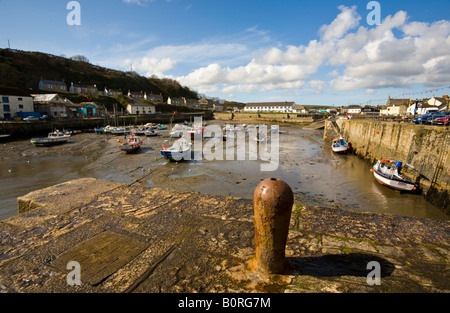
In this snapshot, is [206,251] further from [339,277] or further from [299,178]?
[299,178]

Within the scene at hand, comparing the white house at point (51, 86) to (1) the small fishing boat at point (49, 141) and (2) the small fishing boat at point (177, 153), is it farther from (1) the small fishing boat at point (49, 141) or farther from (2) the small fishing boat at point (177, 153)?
(2) the small fishing boat at point (177, 153)

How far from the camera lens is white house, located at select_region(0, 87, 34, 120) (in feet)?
130

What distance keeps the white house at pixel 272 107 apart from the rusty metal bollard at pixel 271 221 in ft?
391

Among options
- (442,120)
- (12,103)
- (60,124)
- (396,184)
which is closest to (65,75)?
(12,103)

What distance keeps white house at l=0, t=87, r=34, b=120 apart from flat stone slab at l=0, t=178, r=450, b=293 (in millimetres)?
51172

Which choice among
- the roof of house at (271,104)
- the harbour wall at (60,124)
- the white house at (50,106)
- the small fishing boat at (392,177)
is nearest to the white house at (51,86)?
the white house at (50,106)

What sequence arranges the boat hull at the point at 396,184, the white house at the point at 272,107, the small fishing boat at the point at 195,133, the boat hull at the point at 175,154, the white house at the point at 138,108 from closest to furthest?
the boat hull at the point at 396,184 < the boat hull at the point at 175,154 < the small fishing boat at the point at 195,133 < the white house at the point at 138,108 < the white house at the point at 272,107

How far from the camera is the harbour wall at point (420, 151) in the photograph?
11.6 m

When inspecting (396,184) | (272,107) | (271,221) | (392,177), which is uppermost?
(272,107)

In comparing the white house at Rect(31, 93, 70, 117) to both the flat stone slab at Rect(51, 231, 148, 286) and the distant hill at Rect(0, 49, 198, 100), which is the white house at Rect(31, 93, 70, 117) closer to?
the distant hill at Rect(0, 49, 198, 100)

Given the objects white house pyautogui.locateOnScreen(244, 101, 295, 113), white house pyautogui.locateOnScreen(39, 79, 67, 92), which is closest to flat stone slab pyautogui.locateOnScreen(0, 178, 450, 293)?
white house pyautogui.locateOnScreen(39, 79, 67, 92)

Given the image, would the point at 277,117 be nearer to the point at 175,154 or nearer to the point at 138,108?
the point at 138,108

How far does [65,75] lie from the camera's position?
82938 millimetres

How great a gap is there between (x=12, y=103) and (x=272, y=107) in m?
106
